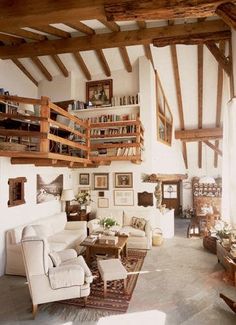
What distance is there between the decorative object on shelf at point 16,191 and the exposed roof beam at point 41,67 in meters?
3.75

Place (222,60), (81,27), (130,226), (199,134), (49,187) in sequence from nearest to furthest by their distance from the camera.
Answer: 1. (81,27)
2. (222,60)
3. (49,187)
4. (130,226)
5. (199,134)

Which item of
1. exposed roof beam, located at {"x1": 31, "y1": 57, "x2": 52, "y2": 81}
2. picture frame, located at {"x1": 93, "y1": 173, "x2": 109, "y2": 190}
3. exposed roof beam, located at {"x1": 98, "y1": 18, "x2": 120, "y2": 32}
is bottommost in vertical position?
picture frame, located at {"x1": 93, "y1": 173, "x2": 109, "y2": 190}

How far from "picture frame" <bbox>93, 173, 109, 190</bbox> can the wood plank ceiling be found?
3.11 metres

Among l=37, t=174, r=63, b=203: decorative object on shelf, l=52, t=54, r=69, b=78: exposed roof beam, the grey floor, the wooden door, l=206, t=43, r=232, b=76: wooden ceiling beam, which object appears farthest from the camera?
the wooden door

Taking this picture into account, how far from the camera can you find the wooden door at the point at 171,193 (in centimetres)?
1218

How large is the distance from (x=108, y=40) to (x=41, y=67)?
8.67ft

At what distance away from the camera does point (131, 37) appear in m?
5.82

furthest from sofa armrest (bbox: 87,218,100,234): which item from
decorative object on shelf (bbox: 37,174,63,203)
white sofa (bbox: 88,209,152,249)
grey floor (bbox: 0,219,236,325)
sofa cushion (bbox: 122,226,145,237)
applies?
grey floor (bbox: 0,219,236,325)

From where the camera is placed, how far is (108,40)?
5922mm

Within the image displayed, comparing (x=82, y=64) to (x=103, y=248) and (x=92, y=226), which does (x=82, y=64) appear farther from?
(x=103, y=248)

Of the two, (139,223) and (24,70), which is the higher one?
(24,70)

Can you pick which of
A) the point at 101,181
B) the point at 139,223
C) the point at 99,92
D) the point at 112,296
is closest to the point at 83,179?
the point at 101,181

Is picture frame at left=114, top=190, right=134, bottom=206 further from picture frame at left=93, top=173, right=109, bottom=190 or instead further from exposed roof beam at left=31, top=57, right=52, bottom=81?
exposed roof beam at left=31, top=57, right=52, bottom=81

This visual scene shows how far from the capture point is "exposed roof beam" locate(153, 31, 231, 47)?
18.2 feet
